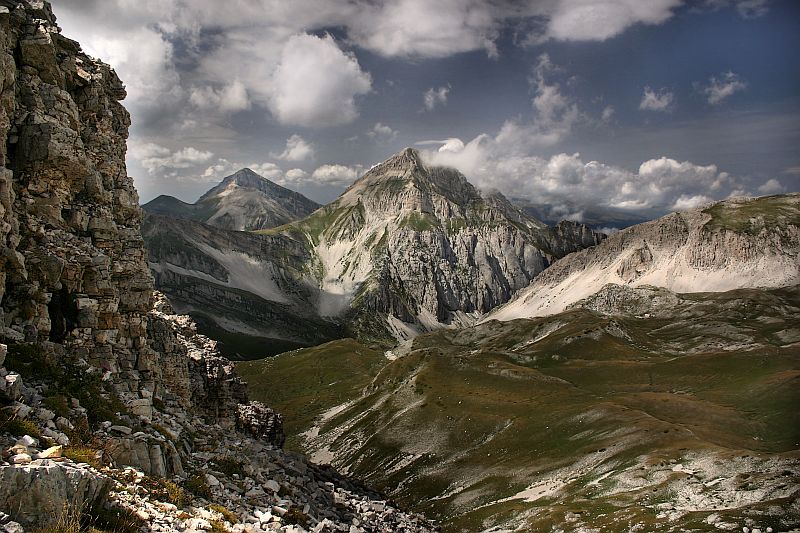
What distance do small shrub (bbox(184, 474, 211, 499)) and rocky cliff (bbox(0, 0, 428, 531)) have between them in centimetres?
6

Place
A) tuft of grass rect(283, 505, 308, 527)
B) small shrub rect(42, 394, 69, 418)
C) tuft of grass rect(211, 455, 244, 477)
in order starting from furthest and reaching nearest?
tuft of grass rect(211, 455, 244, 477) → tuft of grass rect(283, 505, 308, 527) → small shrub rect(42, 394, 69, 418)

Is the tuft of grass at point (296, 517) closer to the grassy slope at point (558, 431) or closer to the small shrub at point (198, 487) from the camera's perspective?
the small shrub at point (198, 487)

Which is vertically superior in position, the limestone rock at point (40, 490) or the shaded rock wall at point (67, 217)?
the shaded rock wall at point (67, 217)

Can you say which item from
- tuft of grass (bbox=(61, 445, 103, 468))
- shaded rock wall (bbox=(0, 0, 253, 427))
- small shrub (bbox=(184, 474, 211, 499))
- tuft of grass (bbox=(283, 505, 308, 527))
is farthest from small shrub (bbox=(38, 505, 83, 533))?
tuft of grass (bbox=(283, 505, 308, 527))

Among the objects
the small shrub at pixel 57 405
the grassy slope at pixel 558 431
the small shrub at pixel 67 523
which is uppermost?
the small shrub at pixel 57 405

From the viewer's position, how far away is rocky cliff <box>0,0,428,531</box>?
18.0 m

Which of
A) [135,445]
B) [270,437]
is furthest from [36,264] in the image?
[270,437]

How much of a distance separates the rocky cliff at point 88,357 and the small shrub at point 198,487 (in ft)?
0.20

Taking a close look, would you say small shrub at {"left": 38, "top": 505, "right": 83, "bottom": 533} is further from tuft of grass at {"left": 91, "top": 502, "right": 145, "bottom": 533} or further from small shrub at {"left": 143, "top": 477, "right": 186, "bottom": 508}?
small shrub at {"left": 143, "top": 477, "right": 186, "bottom": 508}

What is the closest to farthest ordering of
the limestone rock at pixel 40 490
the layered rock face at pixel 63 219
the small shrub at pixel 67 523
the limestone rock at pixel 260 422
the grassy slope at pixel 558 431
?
the small shrub at pixel 67 523, the limestone rock at pixel 40 490, the layered rock face at pixel 63 219, the limestone rock at pixel 260 422, the grassy slope at pixel 558 431

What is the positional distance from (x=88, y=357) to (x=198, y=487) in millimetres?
11826

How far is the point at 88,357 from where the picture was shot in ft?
102

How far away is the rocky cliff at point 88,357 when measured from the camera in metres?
18.0

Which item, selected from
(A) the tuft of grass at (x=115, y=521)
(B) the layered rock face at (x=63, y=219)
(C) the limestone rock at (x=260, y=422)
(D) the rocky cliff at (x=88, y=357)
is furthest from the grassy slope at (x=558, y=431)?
(B) the layered rock face at (x=63, y=219)
